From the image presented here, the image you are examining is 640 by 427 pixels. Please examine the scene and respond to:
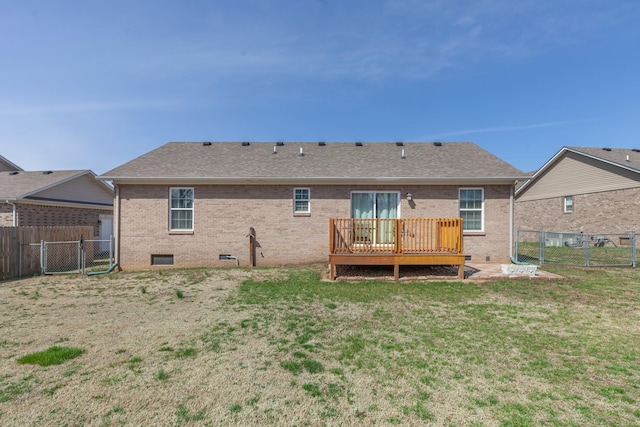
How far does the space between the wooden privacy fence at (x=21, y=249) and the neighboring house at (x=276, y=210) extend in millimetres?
2563

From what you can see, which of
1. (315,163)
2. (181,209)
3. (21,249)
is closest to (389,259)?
(315,163)

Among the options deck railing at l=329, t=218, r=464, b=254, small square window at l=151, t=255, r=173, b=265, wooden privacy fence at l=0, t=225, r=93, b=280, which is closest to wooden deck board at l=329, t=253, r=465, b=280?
deck railing at l=329, t=218, r=464, b=254

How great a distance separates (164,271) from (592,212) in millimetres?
24352

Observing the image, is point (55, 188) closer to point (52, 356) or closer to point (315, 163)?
point (315, 163)

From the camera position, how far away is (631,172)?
58.3 feet

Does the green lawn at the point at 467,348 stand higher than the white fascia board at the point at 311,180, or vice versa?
the white fascia board at the point at 311,180

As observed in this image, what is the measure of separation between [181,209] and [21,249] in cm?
515

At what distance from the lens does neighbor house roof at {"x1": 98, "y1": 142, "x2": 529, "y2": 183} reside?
456 inches

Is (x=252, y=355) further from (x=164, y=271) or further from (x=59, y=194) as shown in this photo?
(x=59, y=194)

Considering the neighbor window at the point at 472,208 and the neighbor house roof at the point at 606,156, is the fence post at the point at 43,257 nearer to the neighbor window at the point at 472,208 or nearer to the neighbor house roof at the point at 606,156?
the neighbor window at the point at 472,208

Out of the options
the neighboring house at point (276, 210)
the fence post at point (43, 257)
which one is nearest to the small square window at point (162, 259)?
the neighboring house at point (276, 210)

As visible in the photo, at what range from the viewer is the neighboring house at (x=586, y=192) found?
1812 centimetres

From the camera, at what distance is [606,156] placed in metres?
19.5

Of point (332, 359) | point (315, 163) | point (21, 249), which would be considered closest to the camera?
point (332, 359)
